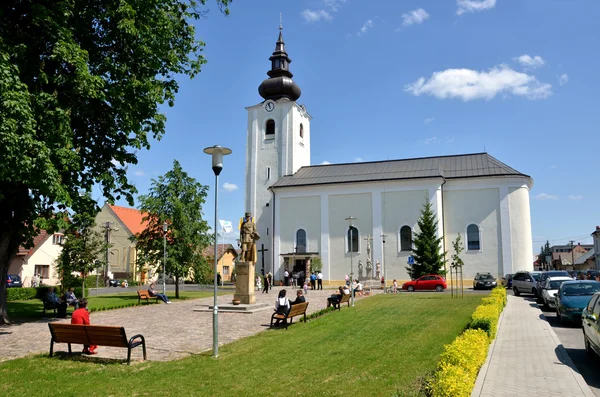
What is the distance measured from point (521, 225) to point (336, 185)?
17.3m

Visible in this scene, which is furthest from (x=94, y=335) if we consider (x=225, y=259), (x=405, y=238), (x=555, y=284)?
(x=225, y=259)

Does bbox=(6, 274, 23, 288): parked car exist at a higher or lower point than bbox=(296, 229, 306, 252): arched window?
lower

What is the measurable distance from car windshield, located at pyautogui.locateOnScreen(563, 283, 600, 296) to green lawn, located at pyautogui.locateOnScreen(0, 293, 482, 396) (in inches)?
196

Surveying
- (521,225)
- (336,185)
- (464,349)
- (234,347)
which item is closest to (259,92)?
(336,185)

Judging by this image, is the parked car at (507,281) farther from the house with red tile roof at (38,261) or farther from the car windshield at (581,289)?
the house with red tile roof at (38,261)

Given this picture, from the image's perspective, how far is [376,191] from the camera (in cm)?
4597

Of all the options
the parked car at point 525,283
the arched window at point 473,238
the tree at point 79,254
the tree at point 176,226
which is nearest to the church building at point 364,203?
the arched window at point 473,238

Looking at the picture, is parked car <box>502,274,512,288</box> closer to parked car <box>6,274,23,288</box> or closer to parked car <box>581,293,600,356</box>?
parked car <box>581,293,600,356</box>

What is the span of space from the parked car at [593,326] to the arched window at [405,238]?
111 ft

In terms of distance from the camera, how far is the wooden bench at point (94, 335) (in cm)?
977

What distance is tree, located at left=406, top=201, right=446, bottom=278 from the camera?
4003 cm

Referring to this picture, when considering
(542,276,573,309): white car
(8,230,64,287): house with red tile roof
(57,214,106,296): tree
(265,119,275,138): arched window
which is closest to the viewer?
(542,276,573,309): white car

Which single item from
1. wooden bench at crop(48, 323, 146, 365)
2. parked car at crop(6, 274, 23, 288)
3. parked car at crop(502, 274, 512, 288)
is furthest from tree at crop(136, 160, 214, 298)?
parked car at crop(502, 274, 512, 288)

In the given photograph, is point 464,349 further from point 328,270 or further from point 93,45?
point 328,270
